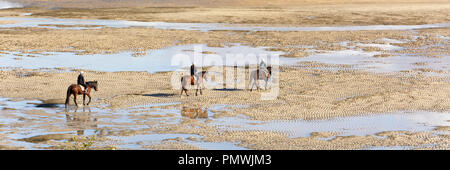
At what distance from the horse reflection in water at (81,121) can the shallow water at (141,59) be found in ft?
30.2

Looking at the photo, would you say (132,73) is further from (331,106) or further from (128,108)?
(331,106)

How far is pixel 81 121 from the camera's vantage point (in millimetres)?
18156

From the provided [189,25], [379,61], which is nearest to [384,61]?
[379,61]

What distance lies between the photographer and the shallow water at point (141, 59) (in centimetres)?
2964

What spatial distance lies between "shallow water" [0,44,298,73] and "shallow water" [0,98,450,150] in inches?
362

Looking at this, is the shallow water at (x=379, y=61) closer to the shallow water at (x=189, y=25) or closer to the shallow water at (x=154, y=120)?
the shallow water at (x=154, y=120)

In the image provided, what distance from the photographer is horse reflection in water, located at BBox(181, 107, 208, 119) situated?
62.5ft

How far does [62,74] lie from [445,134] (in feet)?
55.8

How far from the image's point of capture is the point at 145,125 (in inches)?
693

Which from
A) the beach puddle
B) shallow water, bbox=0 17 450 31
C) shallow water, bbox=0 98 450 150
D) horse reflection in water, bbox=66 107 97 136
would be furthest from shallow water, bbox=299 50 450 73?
shallow water, bbox=0 17 450 31

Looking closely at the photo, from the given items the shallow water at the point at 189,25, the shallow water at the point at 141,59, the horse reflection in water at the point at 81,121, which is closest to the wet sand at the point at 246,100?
the horse reflection in water at the point at 81,121

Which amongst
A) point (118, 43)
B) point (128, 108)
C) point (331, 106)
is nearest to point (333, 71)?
point (331, 106)

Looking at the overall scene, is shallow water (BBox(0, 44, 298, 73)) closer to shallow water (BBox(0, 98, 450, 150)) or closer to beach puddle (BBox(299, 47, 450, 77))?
beach puddle (BBox(299, 47, 450, 77))

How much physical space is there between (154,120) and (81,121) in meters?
2.19
